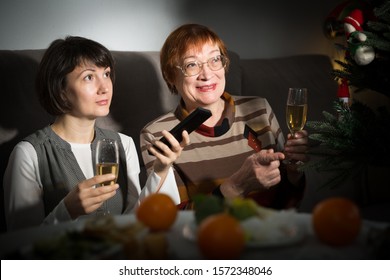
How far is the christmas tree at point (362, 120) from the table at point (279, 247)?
635mm

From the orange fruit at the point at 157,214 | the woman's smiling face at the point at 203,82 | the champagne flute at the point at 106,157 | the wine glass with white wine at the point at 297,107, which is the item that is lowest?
the orange fruit at the point at 157,214

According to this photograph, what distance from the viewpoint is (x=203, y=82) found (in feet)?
5.78

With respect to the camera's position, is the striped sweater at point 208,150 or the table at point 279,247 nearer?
the table at point 279,247

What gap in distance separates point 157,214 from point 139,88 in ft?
3.83

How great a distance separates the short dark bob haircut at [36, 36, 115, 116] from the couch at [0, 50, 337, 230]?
15 centimetres

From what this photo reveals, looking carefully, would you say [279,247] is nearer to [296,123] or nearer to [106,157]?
[106,157]

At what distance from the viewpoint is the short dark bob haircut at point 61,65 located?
1638 mm

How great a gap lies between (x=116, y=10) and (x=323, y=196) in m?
1.16

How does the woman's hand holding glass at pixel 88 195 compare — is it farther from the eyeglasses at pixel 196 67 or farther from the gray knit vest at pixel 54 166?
the eyeglasses at pixel 196 67

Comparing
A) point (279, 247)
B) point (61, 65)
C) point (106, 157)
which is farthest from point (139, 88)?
point (279, 247)

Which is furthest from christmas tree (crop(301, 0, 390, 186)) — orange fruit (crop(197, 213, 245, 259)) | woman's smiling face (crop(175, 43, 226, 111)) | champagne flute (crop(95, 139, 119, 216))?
orange fruit (crop(197, 213, 245, 259))

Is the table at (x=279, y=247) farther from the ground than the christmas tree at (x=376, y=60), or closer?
closer

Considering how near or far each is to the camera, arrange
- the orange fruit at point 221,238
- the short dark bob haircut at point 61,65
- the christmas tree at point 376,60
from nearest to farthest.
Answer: the orange fruit at point 221,238
the christmas tree at point 376,60
the short dark bob haircut at point 61,65

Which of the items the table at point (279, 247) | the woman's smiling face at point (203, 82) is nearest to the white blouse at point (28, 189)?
the woman's smiling face at point (203, 82)
